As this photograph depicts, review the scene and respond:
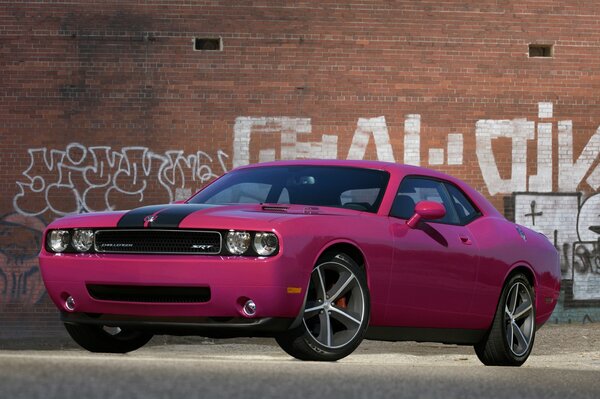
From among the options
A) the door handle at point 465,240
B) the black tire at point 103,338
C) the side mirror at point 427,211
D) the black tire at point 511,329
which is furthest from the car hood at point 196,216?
the black tire at point 511,329

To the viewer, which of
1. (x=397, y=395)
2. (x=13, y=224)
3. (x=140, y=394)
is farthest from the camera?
(x=13, y=224)

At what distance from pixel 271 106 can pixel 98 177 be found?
10.2 ft

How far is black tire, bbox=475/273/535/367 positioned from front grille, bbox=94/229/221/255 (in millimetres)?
3130

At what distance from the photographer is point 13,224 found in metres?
20.3

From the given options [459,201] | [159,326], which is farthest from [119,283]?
[459,201]

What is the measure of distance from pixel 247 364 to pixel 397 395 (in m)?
1.72

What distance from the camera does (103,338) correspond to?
915cm

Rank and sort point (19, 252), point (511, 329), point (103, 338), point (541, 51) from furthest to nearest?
1. point (541, 51)
2. point (19, 252)
3. point (511, 329)
4. point (103, 338)

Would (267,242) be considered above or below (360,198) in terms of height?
below

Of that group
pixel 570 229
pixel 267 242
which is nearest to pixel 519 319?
pixel 267 242

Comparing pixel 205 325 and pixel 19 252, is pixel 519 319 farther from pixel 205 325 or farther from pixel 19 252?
pixel 19 252

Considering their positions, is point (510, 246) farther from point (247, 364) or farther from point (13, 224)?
point (13, 224)

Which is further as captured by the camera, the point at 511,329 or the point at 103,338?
the point at 511,329

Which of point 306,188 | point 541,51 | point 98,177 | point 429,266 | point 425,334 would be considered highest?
point 541,51
